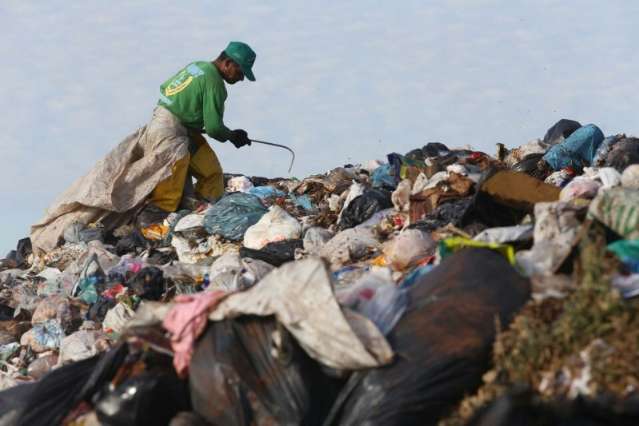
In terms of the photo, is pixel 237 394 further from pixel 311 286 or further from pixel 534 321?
pixel 534 321

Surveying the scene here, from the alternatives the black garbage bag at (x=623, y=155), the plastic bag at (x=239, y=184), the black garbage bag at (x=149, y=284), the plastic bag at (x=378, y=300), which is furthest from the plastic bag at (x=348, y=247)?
the plastic bag at (x=239, y=184)

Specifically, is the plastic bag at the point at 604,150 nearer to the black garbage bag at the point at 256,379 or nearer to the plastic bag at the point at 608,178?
the plastic bag at the point at 608,178

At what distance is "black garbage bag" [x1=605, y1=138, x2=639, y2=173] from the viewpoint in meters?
7.61

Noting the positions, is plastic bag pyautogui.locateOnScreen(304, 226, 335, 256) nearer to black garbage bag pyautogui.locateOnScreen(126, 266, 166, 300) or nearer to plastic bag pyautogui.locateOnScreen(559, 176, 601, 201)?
black garbage bag pyautogui.locateOnScreen(126, 266, 166, 300)

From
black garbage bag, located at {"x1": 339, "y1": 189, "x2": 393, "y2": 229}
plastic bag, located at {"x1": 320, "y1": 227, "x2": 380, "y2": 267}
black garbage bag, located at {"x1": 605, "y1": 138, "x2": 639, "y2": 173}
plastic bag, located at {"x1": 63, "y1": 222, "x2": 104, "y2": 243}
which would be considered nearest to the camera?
plastic bag, located at {"x1": 320, "y1": 227, "x2": 380, "y2": 267}

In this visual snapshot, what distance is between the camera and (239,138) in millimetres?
10031

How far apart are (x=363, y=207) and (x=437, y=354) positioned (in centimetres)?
373

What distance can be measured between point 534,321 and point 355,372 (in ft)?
2.16

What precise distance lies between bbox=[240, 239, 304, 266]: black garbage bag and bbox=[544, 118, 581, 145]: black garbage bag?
3.00 metres

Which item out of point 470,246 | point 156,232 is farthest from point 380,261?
point 156,232

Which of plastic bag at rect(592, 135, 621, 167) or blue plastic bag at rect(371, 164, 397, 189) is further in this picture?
blue plastic bag at rect(371, 164, 397, 189)

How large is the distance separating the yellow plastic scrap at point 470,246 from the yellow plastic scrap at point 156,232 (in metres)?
4.51

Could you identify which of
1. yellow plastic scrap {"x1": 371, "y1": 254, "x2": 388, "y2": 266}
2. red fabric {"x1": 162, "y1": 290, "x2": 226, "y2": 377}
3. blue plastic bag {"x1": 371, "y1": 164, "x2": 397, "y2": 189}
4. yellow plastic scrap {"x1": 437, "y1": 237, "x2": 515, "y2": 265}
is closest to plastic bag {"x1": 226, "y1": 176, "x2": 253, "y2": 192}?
blue plastic bag {"x1": 371, "y1": 164, "x2": 397, "y2": 189}

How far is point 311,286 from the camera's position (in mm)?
4242
